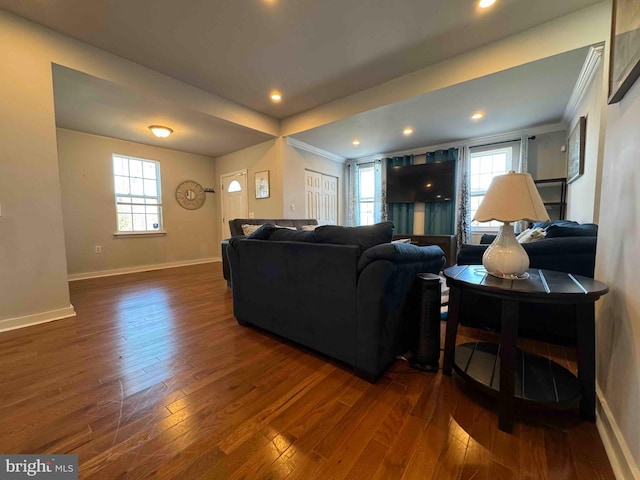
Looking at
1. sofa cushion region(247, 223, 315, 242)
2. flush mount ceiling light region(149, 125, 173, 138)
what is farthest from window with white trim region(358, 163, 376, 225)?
sofa cushion region(247, 223, 315, 242)

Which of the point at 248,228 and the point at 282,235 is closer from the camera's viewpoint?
the point at 282,235

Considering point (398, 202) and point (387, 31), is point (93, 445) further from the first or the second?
point (398, 202)

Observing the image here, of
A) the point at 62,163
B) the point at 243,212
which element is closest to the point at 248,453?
the point at 243,212

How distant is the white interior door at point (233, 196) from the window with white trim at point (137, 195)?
1296 millimetres

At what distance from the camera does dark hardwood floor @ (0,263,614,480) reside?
95 centimetres

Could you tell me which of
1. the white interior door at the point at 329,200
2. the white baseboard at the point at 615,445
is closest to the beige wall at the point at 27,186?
the white baseboard at the point at 615,445

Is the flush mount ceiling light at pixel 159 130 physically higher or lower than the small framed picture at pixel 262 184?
higher

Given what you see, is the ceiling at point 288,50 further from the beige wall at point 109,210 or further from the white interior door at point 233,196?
the white interior door at point 233,196

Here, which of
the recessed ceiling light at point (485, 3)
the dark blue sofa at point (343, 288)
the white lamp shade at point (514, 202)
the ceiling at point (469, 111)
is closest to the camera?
the white lamp shade at point (514, 202)

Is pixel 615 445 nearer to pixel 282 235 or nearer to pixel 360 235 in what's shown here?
pixel 360 235

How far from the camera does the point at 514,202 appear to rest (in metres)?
1.26

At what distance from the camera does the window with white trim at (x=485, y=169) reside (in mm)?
4496

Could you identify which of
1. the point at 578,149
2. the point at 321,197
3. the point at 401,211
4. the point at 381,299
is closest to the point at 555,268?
the point at 381,299

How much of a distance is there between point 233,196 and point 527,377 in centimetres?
566
